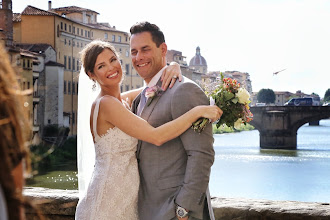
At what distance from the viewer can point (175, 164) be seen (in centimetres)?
178

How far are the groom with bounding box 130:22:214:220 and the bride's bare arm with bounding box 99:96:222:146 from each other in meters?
0.04

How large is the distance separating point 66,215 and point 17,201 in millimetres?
2167

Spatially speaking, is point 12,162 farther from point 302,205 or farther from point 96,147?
point 302,205

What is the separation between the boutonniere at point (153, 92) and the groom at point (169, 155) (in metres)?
0.01

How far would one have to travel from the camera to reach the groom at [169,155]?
5.57 feet

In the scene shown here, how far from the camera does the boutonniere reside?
179 cm

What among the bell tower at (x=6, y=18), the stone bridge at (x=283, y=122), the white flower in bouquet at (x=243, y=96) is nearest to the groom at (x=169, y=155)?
the white flower in bouquet at (x=243, y=96)

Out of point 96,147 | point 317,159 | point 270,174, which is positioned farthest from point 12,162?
point 317,159

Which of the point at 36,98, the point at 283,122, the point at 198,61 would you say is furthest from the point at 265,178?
the point at 198,61

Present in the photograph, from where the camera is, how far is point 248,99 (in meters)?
1.91

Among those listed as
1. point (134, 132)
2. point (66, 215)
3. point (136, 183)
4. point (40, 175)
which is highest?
point (134, 132)

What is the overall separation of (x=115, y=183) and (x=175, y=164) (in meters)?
0.22

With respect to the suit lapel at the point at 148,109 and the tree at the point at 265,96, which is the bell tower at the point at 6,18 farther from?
the tree at the point at 265,96

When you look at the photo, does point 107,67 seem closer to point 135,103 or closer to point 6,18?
point 135,103
